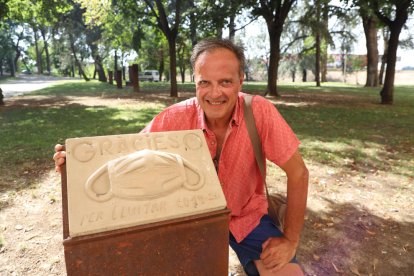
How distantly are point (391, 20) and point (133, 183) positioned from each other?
39.9 feet

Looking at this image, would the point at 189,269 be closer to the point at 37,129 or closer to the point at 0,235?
the point at 0,235

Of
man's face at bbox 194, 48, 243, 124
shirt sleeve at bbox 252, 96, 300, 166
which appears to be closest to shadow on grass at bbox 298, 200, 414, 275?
shirt sleeve at bbox 252, 96, 300, 166

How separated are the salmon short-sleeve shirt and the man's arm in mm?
86

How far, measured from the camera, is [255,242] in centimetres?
195

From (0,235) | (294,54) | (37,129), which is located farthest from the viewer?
(294,54)

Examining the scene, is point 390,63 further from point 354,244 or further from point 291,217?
point 291,217

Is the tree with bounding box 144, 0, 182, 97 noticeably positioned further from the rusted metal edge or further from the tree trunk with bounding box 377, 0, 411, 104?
the rusted metal edge

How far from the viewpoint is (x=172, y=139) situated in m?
1.60

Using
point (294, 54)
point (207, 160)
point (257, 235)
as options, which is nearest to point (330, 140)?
point (257, 235)

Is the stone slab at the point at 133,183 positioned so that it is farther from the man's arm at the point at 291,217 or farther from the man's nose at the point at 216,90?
the man's arm at the point at 291,217

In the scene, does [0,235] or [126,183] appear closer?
[126,183]

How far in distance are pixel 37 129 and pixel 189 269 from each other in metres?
6.82

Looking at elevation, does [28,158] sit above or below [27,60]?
below

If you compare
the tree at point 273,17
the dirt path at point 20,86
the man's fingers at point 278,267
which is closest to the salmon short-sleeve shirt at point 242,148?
the man's fingers at point 278,267
